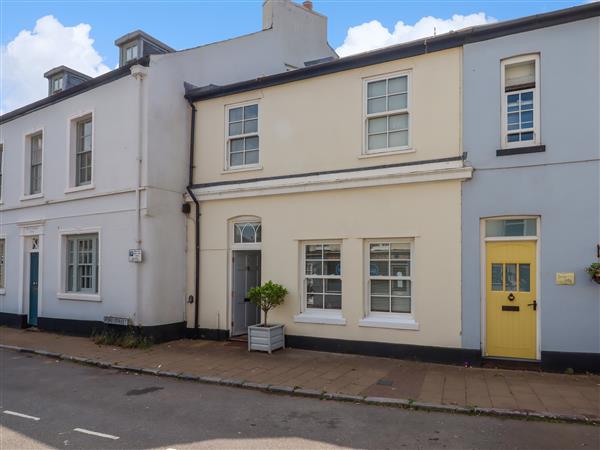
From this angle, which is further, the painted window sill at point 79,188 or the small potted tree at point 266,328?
the painted window sill at point 79,188

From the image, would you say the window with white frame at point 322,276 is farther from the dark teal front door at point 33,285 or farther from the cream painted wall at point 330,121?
the dark teal front door at point 33,285

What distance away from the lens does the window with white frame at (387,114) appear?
10211 millimetres

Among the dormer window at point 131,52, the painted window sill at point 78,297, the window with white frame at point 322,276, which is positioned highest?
the dormer window at point 131,52

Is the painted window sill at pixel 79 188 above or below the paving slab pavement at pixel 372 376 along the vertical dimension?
above

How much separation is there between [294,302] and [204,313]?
282 cm

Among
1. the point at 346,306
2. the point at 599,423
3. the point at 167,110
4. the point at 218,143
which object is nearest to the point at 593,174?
the point at 599,423

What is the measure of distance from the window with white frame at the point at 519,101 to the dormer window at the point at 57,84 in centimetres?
1499

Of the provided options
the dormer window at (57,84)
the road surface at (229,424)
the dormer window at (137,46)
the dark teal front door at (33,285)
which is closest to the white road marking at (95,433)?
the road surface at (229,424)

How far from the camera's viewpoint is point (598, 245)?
331 inches

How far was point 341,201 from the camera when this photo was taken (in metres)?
10.7

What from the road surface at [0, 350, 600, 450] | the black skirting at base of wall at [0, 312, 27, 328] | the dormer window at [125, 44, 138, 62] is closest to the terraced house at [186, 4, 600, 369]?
the road surface at [0, 350, 600, 450]

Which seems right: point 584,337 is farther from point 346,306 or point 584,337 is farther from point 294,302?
point 294,302

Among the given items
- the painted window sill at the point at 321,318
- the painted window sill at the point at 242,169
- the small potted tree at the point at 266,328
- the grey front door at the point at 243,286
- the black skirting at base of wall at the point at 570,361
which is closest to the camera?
the black skirting at base of wall at the point at 570,361

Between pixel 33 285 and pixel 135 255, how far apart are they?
222 inches
